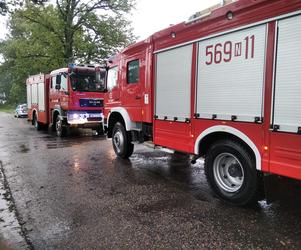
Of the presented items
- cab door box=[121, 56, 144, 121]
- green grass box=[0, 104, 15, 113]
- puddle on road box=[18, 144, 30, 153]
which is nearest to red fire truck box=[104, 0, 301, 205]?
cab door box=[121, 56, 144, 121]

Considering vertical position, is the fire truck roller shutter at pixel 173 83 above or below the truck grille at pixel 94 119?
above

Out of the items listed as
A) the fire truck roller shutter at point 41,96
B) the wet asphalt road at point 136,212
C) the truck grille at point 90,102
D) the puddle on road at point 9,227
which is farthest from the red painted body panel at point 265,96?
the fire truck roller shutter at point 41,96

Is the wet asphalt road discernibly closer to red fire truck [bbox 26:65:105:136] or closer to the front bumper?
the front bumper

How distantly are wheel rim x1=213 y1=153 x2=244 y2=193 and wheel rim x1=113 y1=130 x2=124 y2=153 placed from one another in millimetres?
3771

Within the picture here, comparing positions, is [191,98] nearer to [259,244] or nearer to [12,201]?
[259,244]

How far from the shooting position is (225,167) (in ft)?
16.7

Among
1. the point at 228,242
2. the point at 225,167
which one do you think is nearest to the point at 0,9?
the point at 225,167

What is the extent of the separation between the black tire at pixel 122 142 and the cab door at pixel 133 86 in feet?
2.33

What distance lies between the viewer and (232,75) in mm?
4664

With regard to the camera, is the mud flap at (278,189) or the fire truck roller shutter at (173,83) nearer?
the mud flap at (278,189)

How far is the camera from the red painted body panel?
3986mm

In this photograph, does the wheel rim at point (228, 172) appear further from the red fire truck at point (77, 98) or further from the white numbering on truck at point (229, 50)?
the red fire truck at point (77, 98)

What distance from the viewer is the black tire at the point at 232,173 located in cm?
453

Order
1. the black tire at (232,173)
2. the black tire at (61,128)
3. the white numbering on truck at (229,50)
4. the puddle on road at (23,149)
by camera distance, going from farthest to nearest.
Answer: the black tire at (61,128) → the puddle on road at (23,149) → the black tire at (232,173) → the white numbering on truck at (229,50)
